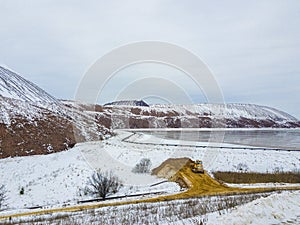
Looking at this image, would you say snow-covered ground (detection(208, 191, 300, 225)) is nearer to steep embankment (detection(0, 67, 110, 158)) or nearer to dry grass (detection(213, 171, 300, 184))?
dry grass (detection(213, 171, 300, 184))

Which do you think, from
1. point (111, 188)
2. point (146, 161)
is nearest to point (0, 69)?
point (146, 161)

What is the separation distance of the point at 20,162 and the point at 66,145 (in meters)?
11.8

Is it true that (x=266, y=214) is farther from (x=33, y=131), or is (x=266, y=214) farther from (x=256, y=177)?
(x=33, y=131)

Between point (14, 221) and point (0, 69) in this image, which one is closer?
point (14, 221)

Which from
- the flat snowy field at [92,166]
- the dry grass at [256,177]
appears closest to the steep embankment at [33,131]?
the flat snowy field at [92,166]

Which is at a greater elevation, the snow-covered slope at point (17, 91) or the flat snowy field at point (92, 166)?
the snow-covered slope at point (17, 91)

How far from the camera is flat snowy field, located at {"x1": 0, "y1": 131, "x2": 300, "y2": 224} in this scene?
63.5 feet

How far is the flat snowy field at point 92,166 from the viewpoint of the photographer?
762 inches

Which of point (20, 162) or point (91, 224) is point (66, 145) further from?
point (91, 224)

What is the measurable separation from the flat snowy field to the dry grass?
2567 millimetres

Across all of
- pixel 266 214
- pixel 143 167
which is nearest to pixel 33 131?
pixel 143 167

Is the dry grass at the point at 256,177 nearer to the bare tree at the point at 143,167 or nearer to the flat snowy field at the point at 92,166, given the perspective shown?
the flat snowy field at the point at 92,166

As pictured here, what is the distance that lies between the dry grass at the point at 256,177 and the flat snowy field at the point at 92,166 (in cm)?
257

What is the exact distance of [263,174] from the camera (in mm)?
26797
